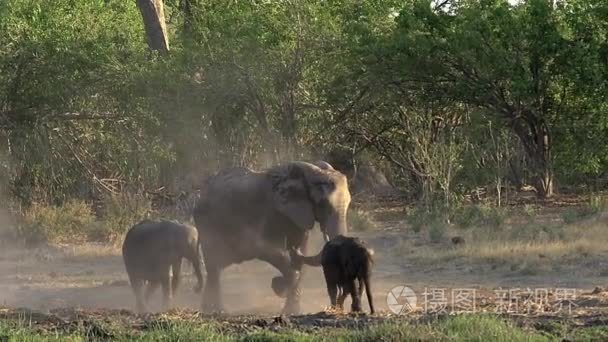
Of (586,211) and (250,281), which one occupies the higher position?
(586,211)

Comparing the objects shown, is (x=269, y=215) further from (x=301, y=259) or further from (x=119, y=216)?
(x=119, y=216)

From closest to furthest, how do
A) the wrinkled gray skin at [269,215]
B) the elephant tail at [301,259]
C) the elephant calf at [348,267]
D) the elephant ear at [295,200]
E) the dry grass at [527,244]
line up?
the elephant calf at [348,267] < the elephant tail at [301,259] < the wrinkled gray skin at [269,215] < the elephant ear at [295,200] < the dry grass at [527,244]

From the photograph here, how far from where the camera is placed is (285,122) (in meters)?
23.2

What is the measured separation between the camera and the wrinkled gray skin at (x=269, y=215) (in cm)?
1225

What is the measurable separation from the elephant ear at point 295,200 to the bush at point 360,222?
7.75 m

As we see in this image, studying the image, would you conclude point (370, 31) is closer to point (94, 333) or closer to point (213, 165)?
point (213, 165)

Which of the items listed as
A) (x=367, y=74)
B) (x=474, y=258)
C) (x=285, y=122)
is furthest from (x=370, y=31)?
(x=474, y=258)

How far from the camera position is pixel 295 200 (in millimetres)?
12438

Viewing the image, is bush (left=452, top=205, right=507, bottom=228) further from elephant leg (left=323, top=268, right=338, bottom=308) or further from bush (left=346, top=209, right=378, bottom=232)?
elephant leg (left=323, top=268, right=338, bottom=308)

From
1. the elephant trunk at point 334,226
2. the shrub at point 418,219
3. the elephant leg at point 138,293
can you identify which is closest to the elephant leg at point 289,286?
the elephant trunk at point 334,226

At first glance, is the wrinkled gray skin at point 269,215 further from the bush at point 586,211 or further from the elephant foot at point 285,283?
the bush at point 586,211

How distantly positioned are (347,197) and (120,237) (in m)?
8.44

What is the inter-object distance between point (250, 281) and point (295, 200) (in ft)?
11.0

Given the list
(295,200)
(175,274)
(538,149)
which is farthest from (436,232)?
(538,149)
